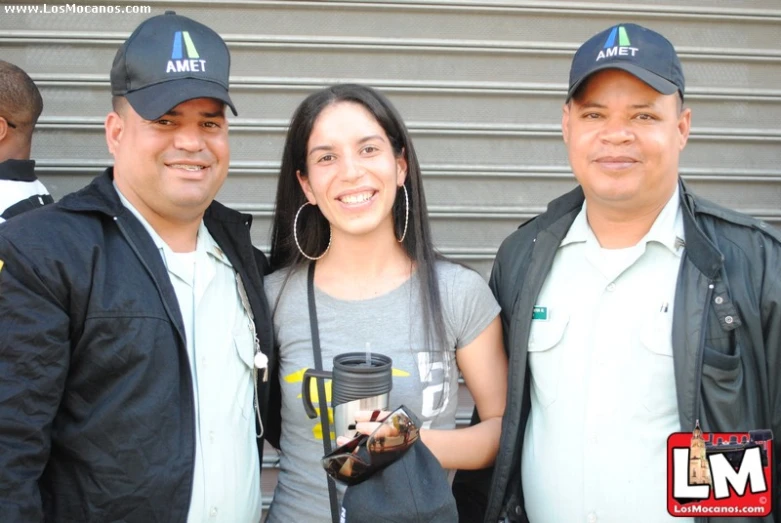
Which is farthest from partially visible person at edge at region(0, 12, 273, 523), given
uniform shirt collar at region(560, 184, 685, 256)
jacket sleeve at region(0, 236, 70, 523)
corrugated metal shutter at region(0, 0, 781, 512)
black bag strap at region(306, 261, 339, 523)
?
corrugated metal shutter at region(0, 0, 781, 512)

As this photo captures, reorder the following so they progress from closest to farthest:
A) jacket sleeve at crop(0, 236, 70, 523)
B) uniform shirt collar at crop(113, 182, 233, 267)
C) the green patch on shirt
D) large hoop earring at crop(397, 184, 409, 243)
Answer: jacket sleeve at crop(0, 236, 70, 523) < uniform shirt collar at crop(113, 182, 233, 267) < the green patch on shirt < large hoop earring at crop(397, 184, 409, 243)

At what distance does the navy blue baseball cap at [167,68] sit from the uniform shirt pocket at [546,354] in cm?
127

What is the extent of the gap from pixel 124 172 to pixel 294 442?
1026mm

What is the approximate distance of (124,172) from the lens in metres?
2.49

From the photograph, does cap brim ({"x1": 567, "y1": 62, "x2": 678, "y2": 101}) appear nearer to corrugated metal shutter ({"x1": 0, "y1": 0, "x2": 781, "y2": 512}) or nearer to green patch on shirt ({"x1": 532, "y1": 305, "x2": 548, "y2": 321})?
green patch on shirt ({"x1": 532, "y1": 305, "x2": 548, "y2": 321})

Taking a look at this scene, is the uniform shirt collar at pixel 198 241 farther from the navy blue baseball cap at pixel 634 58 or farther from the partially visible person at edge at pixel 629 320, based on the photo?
the navy blue baseball cap at pixel 634 58

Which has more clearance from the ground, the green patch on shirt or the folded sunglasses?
the green patch on shirt

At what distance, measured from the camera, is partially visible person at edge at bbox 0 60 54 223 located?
3.41m

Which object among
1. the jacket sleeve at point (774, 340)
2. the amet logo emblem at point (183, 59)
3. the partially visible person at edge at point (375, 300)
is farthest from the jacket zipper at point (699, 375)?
the amet logo emblem at point (183, 59)

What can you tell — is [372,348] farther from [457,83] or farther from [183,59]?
[457,83]

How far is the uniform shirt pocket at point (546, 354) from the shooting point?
2.65 metres

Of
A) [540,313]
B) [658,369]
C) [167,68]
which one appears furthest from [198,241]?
[658,369]

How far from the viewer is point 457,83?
13.7 ft

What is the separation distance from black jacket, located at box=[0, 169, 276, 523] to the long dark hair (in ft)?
2.33
